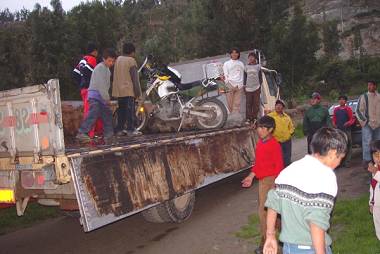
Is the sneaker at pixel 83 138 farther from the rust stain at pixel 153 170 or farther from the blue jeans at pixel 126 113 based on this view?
the blue jeans at pixel 126 113

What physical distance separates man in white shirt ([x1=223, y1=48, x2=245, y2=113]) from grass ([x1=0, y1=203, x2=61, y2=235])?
4150mm

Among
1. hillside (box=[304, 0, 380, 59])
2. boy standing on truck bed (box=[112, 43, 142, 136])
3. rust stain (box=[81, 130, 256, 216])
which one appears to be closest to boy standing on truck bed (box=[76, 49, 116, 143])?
boy standing on truck bed (box=[112, 43, 142, 136])

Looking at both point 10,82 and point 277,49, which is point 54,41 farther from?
point 277,49

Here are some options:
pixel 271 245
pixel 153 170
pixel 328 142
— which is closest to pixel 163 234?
pixel 153 170

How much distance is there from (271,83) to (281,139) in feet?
8.64

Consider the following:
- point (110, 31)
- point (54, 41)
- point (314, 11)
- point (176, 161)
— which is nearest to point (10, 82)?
point (54, 41)

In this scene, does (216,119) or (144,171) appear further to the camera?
(216,119)

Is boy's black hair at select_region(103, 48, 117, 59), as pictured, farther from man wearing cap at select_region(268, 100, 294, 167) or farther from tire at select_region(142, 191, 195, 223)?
man wearing cap at select_region(268, 100, 294, 167)

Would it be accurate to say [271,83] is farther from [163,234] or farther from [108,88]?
[163,234]

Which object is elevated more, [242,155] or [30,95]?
[30,95]

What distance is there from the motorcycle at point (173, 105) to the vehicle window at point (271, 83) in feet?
8.01

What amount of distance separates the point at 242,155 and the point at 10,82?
12.0 m

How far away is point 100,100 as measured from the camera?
6.77 metres

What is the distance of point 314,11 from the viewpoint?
176ft
